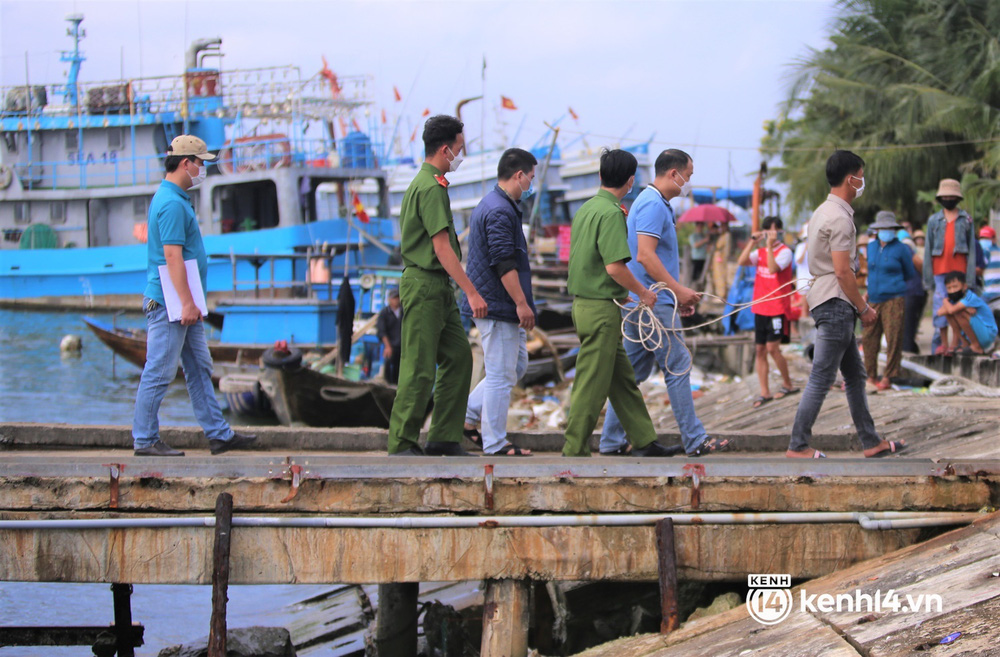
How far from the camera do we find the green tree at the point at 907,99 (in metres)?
18.4

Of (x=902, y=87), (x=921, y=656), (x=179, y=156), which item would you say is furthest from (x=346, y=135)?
(x=921, y=656)

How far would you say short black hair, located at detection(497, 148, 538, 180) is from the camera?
17.7 feet

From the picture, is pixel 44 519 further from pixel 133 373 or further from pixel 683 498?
pixel 133 373

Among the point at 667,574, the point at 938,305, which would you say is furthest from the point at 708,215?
the point at 667,574

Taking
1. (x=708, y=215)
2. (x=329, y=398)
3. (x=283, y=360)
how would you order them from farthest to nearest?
(x=708, y=215) → (x=329, y=398) → (x=283, y=360)

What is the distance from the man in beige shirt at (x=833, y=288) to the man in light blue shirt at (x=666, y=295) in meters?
0.61

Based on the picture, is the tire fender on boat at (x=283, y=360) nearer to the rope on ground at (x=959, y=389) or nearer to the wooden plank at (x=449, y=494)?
the wooden plank at (x=449, y=494)

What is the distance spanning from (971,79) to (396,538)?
19.0 m

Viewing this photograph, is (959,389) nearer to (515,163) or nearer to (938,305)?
(938,305)

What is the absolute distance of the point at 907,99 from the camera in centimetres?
1922

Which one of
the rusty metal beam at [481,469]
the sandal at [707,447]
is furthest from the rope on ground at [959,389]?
the rusty metal beam at [481,469]

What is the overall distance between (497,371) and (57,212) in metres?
33.0

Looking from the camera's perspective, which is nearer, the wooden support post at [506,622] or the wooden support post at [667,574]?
the wooden support post at [667,574]

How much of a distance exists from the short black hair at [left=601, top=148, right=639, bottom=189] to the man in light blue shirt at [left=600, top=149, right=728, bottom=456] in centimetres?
28
